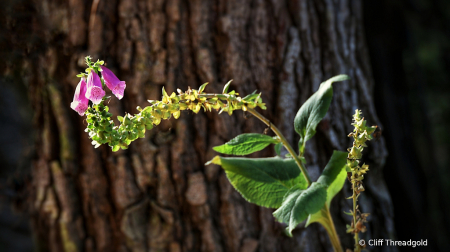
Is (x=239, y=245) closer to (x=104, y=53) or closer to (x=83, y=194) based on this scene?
(x=83, y=194)

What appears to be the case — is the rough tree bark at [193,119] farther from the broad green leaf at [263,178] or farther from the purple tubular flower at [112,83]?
the purple tubular flower at [112,83]

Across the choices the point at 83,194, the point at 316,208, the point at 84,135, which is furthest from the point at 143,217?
the point at 316,208

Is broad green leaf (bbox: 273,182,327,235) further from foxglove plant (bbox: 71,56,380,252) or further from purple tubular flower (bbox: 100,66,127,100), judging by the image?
purple tubular flower (bbox: 100,66,127,100)

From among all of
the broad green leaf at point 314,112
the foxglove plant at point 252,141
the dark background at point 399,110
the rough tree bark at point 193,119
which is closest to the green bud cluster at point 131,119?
the foxglove plant at point 252,141

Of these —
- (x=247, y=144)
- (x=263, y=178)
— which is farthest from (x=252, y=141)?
(x=263, y=178)

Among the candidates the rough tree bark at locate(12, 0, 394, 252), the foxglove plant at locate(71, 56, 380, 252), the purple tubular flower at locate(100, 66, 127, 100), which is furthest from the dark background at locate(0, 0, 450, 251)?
the purple tubular flower at locate(100, 66, 127, 100)

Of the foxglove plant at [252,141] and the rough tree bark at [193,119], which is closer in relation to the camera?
the foxglove plant at [252,141]
